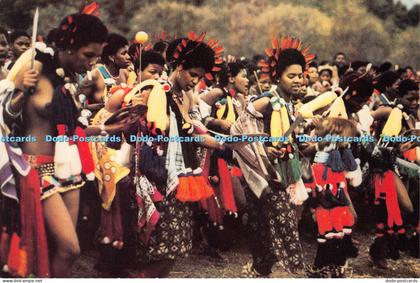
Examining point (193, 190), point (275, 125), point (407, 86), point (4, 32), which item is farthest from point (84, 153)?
point (407, 86)

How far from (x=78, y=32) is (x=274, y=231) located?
268 cm

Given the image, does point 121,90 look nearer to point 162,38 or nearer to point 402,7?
point 162,38

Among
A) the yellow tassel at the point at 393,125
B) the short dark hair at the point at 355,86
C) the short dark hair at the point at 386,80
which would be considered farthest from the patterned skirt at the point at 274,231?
the short dark hair at the point at 386,80

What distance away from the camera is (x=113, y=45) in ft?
22.6

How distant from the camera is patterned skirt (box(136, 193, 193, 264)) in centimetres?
666

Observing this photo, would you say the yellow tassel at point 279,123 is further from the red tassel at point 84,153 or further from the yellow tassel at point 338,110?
the red tassel at point 84,153

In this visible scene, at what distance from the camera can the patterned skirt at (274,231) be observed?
7.00m

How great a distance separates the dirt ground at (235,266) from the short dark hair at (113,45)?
1.88 m

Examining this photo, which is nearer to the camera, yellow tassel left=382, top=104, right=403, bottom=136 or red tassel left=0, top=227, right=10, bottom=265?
red tassel left=0, top=227, right=10, bottom=265

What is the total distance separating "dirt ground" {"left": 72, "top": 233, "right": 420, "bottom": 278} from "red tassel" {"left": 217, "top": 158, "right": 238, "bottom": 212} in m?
0.41

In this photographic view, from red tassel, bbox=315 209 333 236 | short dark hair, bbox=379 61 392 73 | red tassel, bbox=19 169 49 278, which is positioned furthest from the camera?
short dark hair, bbox=379 61 392 73

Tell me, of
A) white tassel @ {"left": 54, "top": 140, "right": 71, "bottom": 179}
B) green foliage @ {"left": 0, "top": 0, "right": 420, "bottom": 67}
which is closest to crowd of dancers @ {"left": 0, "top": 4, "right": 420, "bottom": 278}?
white tassel @ {"left": 54, "top": 140, "right": 71, "bottom": 179}

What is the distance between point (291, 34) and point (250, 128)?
105cm

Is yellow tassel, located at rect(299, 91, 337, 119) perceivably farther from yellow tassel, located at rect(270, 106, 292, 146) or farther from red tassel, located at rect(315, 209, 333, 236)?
red tassel, located at rect(315, 209, 333, 236)
